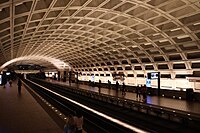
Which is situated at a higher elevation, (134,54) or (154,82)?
(134,54)

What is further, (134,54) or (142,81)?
(142,81)

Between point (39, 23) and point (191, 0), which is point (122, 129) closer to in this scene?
point (191, 0)

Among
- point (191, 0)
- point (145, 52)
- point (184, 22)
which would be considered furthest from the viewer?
point (145, 52)

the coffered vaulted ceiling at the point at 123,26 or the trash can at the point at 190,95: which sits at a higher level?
the coffered vaulted ceiling at the point at 123,26

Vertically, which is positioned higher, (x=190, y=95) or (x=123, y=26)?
(x=123, y=26)

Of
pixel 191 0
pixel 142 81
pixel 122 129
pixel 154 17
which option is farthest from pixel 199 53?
pixel 122 129

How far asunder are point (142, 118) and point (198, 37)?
44.4ft

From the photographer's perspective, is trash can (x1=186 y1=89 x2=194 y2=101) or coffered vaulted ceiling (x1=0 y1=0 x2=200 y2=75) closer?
coffered vaulted ceiling (x1=0 y1=0 x2=200 y2=75)

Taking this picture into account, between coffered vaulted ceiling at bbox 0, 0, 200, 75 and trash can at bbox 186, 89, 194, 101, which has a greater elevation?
coffered vaulted ceiling at bbox 0, 0, 200, 75

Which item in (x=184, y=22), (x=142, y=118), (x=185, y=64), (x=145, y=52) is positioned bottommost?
(x=142, y=118)

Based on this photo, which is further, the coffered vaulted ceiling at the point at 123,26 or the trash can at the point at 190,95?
the trash can at the point at 190,95

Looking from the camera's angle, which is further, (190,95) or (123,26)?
(123,26)

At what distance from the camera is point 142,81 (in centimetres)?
3872

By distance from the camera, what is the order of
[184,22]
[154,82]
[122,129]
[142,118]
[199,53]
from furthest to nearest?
[154,82], [199,53], [184,22], [142,118], [122,129]
